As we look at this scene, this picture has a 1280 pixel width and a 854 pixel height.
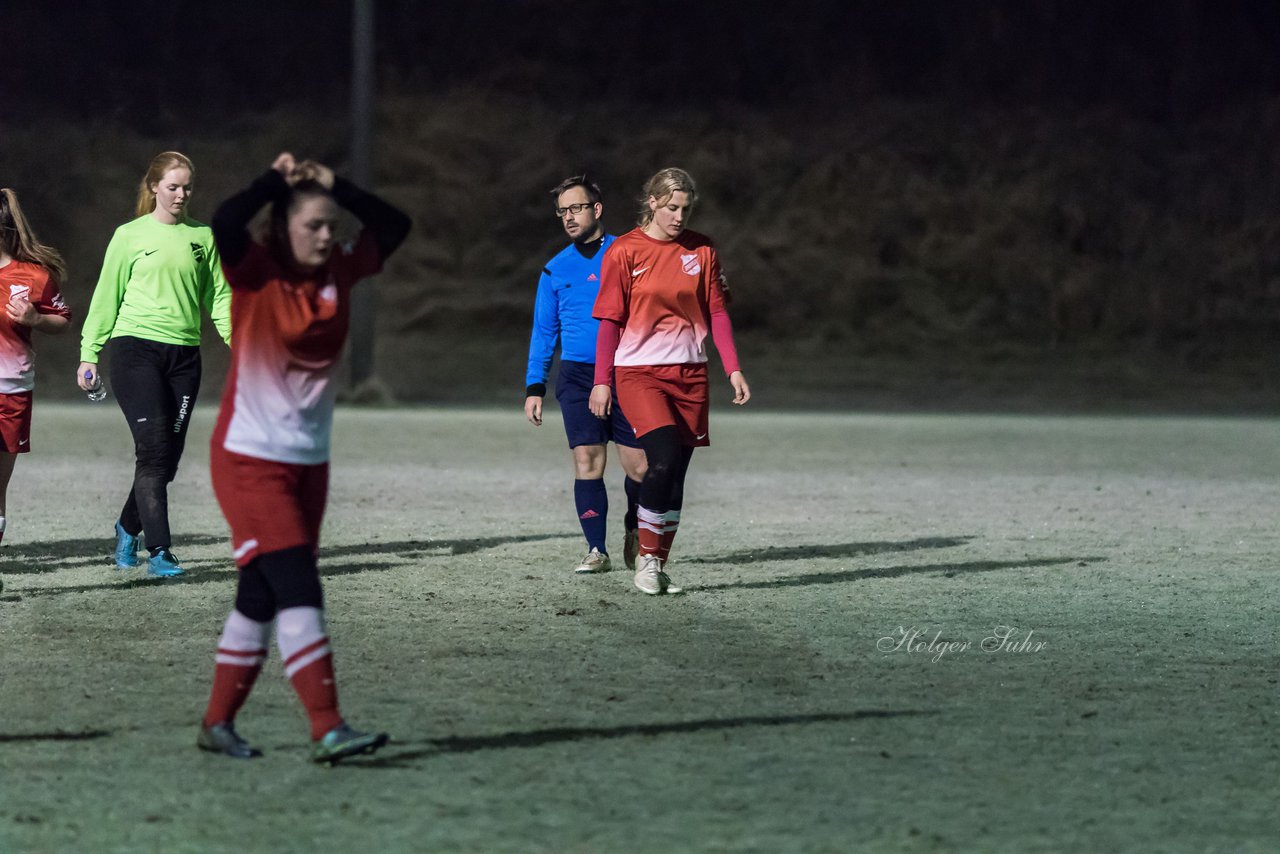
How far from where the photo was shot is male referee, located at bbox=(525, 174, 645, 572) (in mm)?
9352

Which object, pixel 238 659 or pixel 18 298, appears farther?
pixel 18 298

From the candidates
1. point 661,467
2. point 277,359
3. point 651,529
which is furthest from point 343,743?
point 651,529

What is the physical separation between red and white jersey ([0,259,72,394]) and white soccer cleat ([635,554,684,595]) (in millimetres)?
2791

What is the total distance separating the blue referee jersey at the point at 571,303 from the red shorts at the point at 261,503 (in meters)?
4.19

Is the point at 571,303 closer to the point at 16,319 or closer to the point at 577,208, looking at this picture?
the point at 577,208

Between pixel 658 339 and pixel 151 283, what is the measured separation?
2.29m

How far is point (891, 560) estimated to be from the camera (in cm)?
1012

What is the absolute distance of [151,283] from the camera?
28.5 feet

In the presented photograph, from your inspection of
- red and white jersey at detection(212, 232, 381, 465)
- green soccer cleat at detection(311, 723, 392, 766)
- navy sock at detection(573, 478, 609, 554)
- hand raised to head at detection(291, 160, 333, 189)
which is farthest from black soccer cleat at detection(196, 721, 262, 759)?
navy sock at detection(573, 478, 609, 554)

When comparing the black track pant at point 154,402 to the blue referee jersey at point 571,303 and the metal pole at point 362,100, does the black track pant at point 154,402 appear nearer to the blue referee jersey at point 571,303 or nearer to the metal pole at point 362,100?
the blue referee jersey at point 571,303

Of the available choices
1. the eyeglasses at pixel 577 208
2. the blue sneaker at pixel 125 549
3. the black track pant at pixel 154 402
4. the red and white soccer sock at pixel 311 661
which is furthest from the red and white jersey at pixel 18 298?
the red and white soccer sock at pixel 311 661

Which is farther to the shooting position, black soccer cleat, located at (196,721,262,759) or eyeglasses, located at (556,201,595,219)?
eyeglasses, located at (556,201,595,219)

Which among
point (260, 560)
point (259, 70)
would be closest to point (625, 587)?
point (260, 560)

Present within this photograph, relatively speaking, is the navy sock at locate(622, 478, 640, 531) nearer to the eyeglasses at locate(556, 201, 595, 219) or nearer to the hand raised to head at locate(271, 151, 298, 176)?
the eyeglasses at locate(556, 201, 595, 219)
